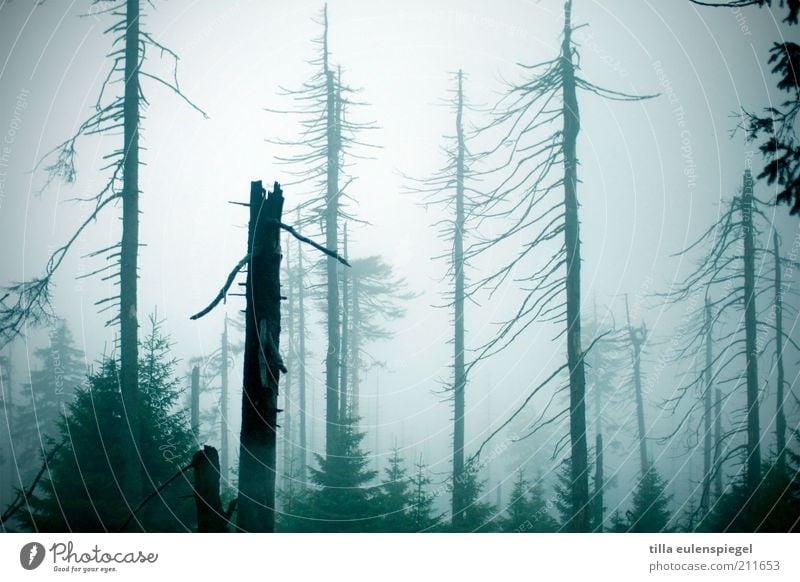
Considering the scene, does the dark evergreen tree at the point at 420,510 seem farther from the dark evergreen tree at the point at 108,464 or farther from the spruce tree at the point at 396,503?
the dark evergreen tree at the point at 108,464

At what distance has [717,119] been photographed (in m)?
8.32

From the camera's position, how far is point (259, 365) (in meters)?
3.58

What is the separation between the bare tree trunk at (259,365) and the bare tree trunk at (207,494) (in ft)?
0.68

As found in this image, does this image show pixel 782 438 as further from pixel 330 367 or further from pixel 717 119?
pixel 330 367

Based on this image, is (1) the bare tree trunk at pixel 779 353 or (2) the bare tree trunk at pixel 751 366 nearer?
(2) the bare tree trunk at pixel 751 366

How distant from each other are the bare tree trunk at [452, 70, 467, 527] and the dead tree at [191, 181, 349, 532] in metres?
8.36

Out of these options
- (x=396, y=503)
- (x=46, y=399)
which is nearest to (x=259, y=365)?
(x=396, y=503)

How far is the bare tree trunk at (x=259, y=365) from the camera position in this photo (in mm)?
3633

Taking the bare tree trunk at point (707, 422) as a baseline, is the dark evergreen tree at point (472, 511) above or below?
below

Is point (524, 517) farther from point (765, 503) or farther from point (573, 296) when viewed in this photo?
point (573, 296)

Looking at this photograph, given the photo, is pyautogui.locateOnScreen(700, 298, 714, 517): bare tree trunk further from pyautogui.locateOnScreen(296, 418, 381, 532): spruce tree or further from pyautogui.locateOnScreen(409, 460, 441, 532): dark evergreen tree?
pyautogui.locateOnScreen(296, 418, 381, 532): spruce tree

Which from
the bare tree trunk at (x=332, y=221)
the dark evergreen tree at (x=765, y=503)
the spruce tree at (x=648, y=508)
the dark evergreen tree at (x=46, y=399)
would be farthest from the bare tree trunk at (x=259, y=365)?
the dark evergreen tree at (x=46, y=399)

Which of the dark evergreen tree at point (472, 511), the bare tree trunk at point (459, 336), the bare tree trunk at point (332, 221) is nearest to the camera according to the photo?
the dark evergreen tree at point (472, 511)
